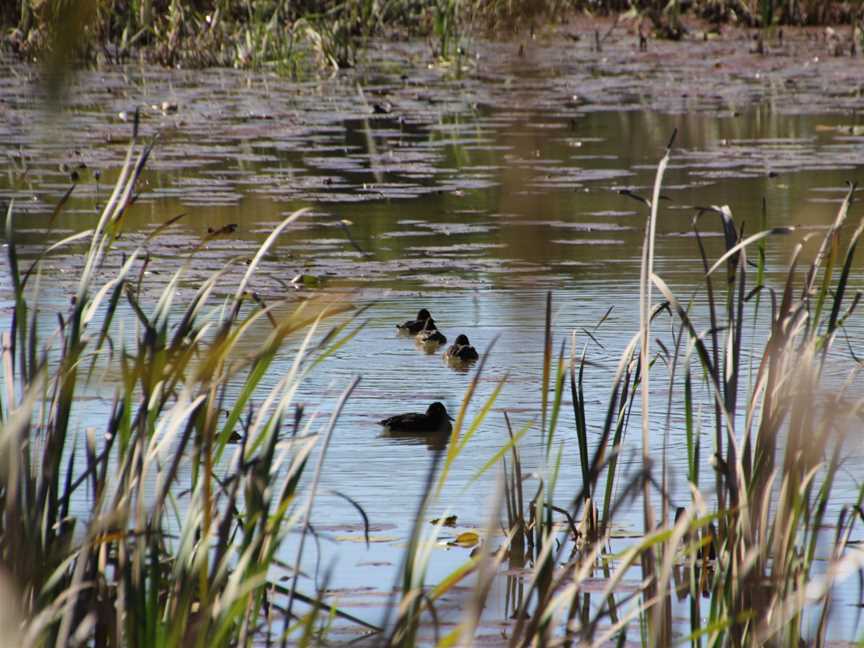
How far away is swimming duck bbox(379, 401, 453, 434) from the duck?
101cm

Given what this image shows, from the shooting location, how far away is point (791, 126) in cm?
1512

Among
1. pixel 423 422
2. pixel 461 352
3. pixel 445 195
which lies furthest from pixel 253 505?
pixel 445 195

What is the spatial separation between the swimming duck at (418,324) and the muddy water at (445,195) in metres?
0.07

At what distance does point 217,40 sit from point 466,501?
1477 centimetres

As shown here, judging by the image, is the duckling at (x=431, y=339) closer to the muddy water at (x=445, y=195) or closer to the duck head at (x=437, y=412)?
the muddy water at (x=445, y=195)

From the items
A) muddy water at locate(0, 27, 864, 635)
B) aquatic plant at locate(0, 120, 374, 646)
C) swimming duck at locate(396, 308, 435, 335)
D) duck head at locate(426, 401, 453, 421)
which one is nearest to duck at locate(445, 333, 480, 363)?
muddy water at locate(0, 27, 864, 635)

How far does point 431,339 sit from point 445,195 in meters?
4.40

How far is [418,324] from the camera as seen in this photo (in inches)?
266

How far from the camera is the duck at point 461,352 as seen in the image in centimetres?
632

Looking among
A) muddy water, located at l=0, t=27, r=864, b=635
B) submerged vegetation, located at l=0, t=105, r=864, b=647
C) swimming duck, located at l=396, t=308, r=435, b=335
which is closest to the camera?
submerged vegetation, located at l=0, t=105, r=864, b=647

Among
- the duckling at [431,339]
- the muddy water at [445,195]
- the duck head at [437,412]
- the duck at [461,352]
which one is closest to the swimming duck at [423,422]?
the duck head at [437,412]

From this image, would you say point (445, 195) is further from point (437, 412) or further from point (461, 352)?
point (437, 412)

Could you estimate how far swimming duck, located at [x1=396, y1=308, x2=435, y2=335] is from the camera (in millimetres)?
6719

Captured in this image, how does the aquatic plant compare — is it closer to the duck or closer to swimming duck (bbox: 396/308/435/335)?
the duck
